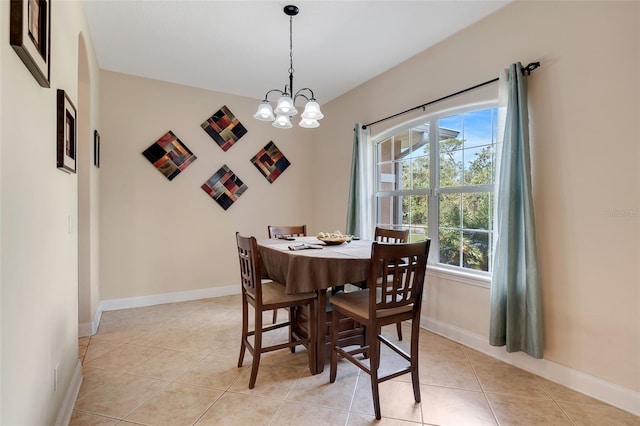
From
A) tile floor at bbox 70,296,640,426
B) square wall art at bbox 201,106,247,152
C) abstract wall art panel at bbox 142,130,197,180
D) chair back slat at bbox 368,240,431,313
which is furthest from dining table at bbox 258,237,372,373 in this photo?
square wall art at bbox 201,106,247,152

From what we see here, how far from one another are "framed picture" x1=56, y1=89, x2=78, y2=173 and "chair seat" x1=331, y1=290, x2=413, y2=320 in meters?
1.74

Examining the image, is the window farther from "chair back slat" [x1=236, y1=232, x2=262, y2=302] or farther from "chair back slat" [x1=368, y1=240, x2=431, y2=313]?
"chair back slat" [x1=236, y1=232, x2=262, y2=302]

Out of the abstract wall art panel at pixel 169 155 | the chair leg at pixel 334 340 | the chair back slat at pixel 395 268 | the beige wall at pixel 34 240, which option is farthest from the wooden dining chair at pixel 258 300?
the abstract wall art panel at pixel 169 155

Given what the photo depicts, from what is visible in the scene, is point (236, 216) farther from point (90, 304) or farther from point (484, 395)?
point (484, 395)

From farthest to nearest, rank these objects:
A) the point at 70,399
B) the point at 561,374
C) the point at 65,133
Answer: the point at 561,374, the point at 70,399, the point at 65,133

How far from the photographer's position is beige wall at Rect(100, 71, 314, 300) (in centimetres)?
360

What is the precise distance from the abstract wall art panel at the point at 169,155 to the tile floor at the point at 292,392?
1995 mm

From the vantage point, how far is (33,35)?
→ 1.16 m

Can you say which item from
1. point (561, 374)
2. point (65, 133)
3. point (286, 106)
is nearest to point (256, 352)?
point (65, 133)

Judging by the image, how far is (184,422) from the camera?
172 centimetres

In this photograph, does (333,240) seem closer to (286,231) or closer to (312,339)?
(312,339)

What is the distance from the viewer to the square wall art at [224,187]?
13.6 ft

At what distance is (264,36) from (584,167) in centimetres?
267

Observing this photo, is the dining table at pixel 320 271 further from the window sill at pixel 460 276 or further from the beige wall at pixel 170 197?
the beige wall at pixel 170 197
